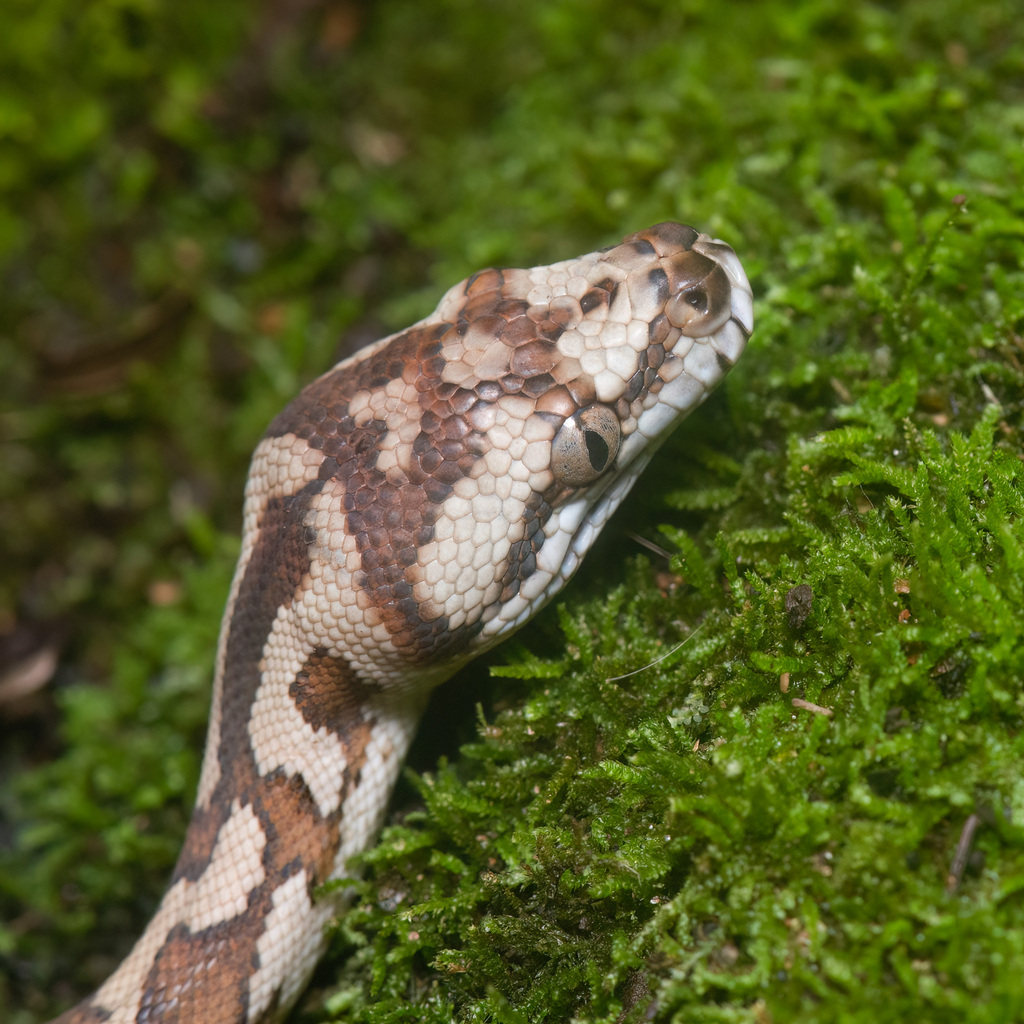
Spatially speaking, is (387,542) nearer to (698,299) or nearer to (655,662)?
(655,662)

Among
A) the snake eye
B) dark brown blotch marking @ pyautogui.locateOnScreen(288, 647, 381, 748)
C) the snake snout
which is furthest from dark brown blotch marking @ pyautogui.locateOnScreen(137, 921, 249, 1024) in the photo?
the snake snout

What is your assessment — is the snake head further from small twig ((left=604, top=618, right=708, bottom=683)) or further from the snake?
small twig ((left=604, top=618, right=708, bottom=683))

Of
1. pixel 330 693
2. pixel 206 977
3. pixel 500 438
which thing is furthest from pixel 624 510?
pixel 206 977

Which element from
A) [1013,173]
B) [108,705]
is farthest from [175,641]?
[1013,173]

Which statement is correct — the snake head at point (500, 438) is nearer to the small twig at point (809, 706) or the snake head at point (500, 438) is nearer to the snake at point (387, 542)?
the snake at point (387, 542)

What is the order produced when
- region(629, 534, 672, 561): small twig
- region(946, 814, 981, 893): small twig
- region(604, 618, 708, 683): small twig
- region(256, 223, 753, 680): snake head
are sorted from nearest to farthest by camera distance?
region(946, 814, 981, 893): small twig < region(256, 223, 753, 680): snake head < region(604, 618, 708, 683): small twig < region(629, 534, 672, 561): small twig

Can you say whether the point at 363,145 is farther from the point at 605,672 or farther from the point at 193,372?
the point at 605,672

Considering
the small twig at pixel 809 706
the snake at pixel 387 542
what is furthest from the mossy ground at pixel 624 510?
the snake at pixel 387 542
